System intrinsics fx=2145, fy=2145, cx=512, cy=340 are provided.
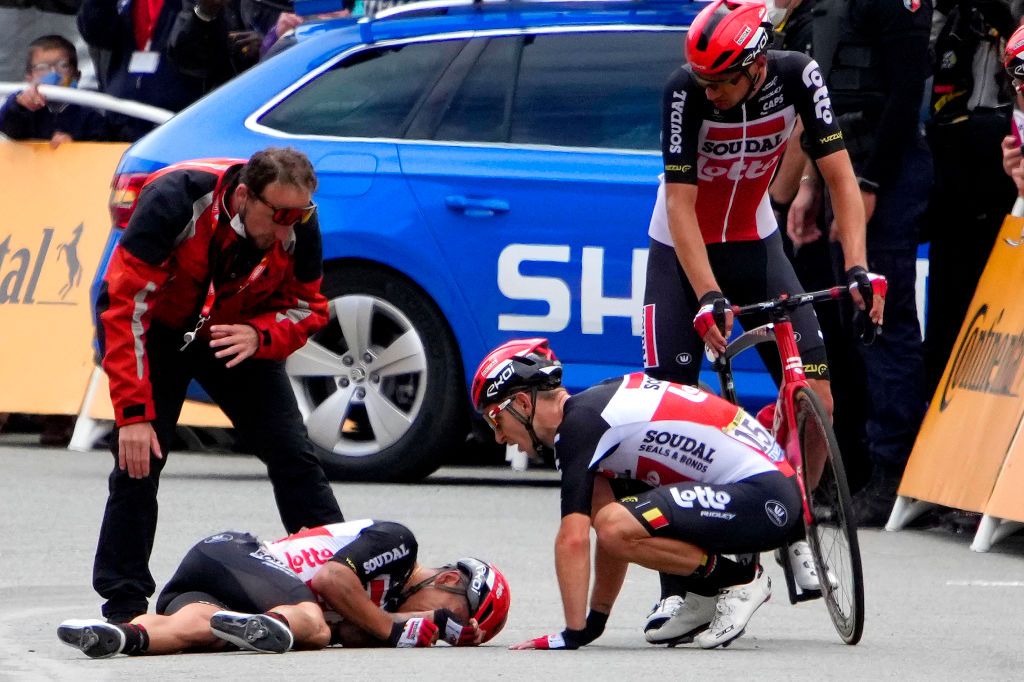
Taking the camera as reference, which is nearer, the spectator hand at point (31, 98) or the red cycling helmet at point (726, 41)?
the red cycling helmet at point (726, 41)

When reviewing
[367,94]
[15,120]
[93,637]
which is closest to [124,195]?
[367,94]

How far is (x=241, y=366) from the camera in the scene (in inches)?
262

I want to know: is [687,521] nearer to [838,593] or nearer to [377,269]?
[838,593]

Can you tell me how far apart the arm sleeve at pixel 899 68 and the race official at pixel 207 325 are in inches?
110

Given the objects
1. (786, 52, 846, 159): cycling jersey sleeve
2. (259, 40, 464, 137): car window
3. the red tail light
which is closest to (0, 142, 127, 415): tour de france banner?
the red tail light

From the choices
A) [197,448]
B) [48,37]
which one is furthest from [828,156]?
[48,37]

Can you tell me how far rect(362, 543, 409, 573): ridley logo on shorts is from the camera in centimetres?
642

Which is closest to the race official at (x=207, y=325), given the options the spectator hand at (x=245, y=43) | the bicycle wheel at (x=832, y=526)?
the bicycle wheel at (x=832, y=526)

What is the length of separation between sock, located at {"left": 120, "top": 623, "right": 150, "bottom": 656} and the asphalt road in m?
0.05

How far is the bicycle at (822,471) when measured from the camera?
634 centimetres

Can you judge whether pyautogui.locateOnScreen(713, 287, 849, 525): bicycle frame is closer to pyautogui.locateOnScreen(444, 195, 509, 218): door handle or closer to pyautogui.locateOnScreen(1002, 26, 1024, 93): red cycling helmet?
pyautogui.locateOnScreen(1002, 26, 1024, 93): red cycling helmet

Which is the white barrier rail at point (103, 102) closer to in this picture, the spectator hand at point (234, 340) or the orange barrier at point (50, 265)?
the orange barrier at point (50, 265)

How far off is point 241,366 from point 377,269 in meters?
3.19

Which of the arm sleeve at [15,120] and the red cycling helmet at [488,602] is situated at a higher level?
the arm sleeve at [15,120]
